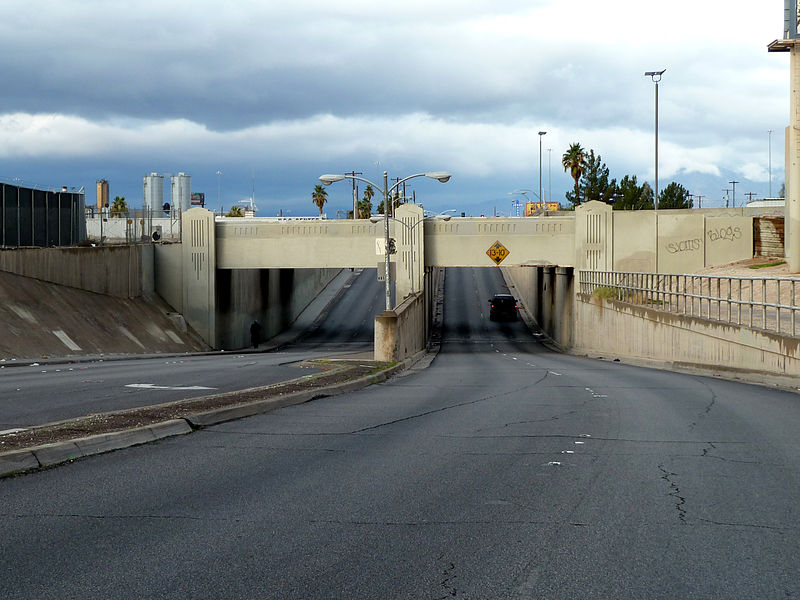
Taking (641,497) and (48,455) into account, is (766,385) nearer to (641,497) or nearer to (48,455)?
(641,497)

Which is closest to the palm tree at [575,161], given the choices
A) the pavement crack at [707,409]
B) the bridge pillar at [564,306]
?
the bridge pillar at [564,306]

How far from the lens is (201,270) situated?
58.8 m

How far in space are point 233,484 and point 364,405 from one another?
Result: 7.88m

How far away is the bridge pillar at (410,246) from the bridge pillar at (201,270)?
1227cm

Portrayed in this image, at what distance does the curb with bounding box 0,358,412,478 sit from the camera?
9312 millimetres

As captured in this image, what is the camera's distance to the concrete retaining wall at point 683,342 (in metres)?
23.6

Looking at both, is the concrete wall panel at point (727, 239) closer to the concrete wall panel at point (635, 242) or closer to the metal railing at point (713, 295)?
the concrete wall panel at point (635, 242)

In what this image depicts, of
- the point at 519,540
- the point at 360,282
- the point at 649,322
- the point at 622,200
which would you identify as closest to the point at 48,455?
the point at 519,540

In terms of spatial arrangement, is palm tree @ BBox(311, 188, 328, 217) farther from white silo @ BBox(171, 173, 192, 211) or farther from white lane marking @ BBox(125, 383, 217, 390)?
white lane marking @ BBox(125, 383, 217, 390)

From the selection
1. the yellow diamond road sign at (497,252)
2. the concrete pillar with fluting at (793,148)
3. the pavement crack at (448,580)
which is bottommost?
the pavement crack at (448,580)

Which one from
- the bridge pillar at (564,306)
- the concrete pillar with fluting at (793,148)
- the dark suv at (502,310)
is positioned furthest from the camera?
the dark suv at (502,310)

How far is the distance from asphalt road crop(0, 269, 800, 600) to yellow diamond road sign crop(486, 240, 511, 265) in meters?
42.8

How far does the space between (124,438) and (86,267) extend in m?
37.7

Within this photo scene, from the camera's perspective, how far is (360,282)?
3949 inches
